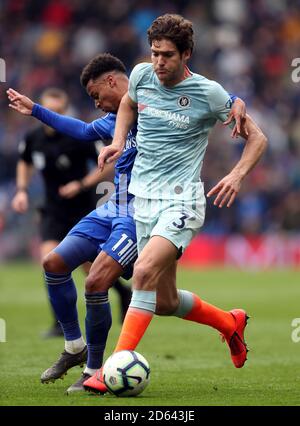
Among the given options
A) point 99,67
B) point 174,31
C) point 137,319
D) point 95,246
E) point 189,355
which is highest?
point 174,31

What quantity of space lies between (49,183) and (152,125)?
193 inches

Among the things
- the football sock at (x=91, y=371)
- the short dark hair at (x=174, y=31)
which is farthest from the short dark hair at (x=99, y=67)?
the football sock at (x=91, y=371)

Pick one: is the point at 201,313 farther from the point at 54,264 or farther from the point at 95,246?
the point at 54,264

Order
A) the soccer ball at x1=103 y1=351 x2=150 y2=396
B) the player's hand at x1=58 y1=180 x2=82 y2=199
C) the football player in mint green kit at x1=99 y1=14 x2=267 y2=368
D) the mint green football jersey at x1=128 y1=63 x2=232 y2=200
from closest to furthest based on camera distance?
the soccer ball at x1=103 y1=351 x2=150 y2=396 → the football player in mint green kit at x1=99 y1=14 x2=267 y2=368 → the mint green football jersey at x1=128 y1=63 x2=232 y2=200 → the player's hand at x1=58 y1=180 x2=82 y2=199

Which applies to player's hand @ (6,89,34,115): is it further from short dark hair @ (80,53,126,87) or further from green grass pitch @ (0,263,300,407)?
green grass pitch @ (0,263,300,407)

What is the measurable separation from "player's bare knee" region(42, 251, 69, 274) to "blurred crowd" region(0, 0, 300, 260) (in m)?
15.4

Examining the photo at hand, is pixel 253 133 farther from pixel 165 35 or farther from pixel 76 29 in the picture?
pixel 76 29

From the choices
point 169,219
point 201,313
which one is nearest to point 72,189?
point 201,313

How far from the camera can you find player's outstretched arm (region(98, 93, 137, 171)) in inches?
289

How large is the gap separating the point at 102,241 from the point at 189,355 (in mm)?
2641

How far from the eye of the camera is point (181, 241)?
7.28 metres

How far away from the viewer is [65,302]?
801cm

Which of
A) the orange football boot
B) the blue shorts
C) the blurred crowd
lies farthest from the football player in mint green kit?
the blurred crowd
